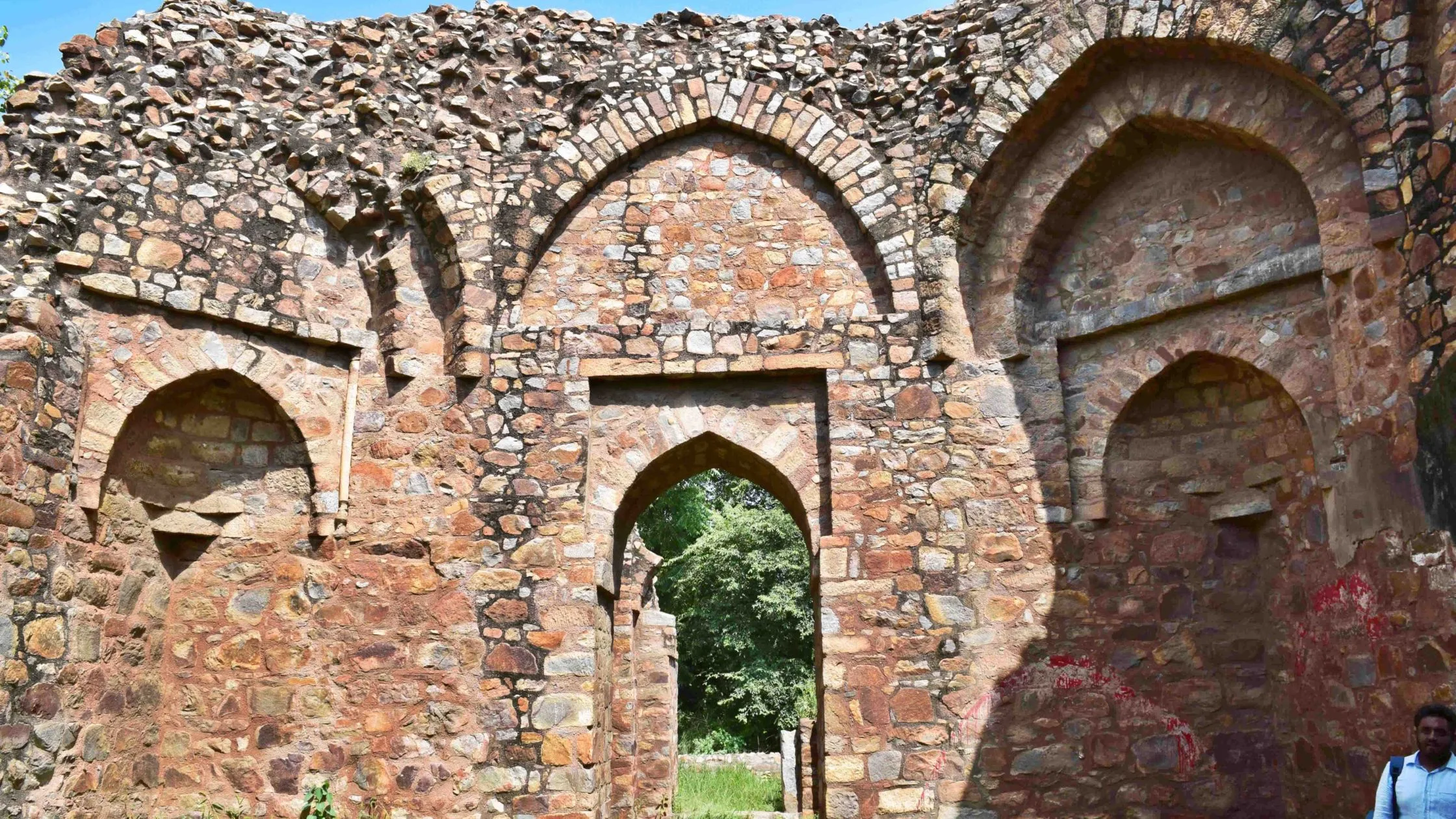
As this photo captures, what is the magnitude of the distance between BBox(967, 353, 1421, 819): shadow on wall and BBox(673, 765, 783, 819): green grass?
4992 millimetres

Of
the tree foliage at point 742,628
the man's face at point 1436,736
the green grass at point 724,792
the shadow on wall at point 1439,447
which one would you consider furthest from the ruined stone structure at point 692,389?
the tree foliage at point 742,628

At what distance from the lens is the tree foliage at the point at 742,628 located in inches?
756

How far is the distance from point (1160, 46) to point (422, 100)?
4.71m

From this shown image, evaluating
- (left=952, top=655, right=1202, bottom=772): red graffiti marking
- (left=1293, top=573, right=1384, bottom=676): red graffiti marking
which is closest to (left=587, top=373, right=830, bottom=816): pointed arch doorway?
(left=952, top=655, right=1202, bottom=772): red graffiti marking

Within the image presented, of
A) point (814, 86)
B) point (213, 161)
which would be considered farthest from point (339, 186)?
point (814, 86)

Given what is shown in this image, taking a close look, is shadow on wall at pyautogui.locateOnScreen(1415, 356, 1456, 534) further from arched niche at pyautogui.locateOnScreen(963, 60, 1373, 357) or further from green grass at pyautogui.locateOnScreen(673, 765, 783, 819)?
green grass at pyautogui.locateOnScreen(673, 765, 783, 819)

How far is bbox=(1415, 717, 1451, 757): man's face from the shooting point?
11.6 ft

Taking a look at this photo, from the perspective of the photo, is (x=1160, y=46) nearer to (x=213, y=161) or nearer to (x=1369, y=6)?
(x=1369, y=6)

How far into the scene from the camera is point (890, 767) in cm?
613

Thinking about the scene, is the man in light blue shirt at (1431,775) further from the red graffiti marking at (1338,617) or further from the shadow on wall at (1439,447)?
the red graffiti marking at (1338,617)

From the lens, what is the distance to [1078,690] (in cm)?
625

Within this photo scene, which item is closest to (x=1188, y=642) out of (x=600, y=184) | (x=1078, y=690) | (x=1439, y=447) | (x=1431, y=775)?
(x=1078, y=690)

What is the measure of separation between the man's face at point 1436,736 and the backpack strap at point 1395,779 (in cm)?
14

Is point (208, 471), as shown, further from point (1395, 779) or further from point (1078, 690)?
point (1395, 779)
